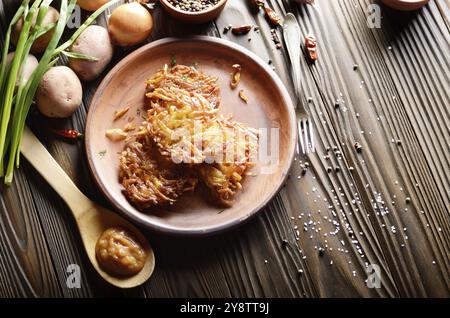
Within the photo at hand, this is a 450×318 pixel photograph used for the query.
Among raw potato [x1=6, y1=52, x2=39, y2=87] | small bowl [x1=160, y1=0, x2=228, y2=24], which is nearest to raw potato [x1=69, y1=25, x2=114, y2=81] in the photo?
raw potato [x1=6, y1=52, x2=39, y2=87]

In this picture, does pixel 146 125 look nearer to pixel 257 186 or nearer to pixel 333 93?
pixel 257 186

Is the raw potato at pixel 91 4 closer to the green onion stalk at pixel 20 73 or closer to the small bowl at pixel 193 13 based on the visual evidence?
the green onion stalk at pixel 20 73

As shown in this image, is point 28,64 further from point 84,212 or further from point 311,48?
point 311,48

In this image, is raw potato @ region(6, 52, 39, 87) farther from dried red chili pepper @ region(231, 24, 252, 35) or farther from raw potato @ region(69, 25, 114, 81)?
dried red chili pepper @ region(231, 24, 252, 35)

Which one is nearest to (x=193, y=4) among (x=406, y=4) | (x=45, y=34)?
(x=45, y=34)

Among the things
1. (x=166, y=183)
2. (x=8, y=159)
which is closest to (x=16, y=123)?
(x=8, y=159)

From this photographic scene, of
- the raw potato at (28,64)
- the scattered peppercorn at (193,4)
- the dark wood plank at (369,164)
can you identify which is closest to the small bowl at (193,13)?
the scattered peppercorn at (193,4)

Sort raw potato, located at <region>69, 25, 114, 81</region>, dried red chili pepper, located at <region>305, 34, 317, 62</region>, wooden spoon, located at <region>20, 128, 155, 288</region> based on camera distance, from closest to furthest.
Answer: wooden spoon, located at <region>20, 128, 155, 288</region> → raw potato, located at <region>69, 25, 114, 81</region> → dried red chili pepper, located at <region>305, 34, 317, 62</region>

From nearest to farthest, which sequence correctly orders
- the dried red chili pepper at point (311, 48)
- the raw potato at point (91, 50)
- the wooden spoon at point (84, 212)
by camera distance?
the wooden spoon at point (84, 212) → the raw potato at point (91, 50) → the dried red chili pepper at point (311, 48)
